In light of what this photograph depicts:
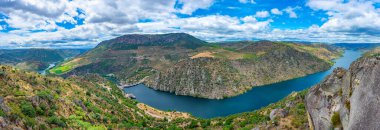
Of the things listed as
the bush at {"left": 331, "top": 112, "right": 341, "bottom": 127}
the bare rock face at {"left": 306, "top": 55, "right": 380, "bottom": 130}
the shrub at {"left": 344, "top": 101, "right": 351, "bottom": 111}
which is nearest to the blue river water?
the bare rock face at {"left": 306, "top": 55, "right": 380, "bottom": 130}

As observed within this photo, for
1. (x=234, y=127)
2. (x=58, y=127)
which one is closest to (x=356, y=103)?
(x=58, y=127)

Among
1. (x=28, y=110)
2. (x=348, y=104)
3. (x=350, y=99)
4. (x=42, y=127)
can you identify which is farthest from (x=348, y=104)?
(x=28, y=110)

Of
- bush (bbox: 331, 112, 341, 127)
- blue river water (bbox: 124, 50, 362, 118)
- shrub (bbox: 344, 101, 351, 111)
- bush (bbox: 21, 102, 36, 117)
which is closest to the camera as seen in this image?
shrub (bbox: 344, 101, 351, 111)

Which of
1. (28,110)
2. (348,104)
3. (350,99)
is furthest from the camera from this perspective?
(28,110)

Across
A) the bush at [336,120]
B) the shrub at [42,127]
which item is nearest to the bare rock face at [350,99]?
the bush at [336,120]

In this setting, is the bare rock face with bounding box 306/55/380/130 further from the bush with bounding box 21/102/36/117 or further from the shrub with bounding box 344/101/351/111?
the bush with bounding box 21/102/36/117

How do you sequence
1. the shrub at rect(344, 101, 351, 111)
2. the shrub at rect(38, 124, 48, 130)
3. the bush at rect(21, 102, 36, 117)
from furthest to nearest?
the bush at rect(21, 102, 36, 117)
the shrub at rect(38, 124, 48, 130)
the shrub at rect(344, 101, 351, 111)

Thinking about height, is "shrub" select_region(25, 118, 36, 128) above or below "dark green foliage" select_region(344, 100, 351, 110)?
below

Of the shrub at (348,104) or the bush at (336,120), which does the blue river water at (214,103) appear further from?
the shrub at (348,104)

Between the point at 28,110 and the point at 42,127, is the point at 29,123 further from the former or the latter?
the point at 28,110
